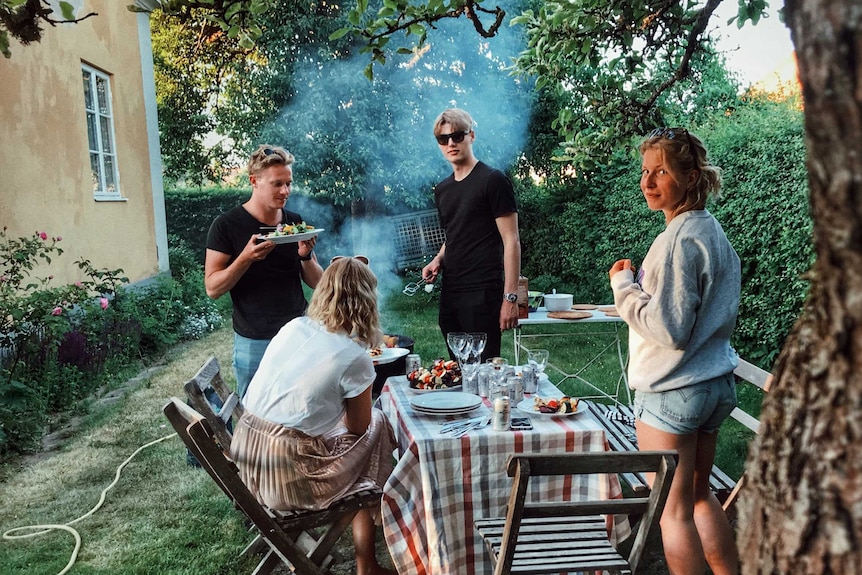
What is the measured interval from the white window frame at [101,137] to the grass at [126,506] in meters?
3.71

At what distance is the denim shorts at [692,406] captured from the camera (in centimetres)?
233

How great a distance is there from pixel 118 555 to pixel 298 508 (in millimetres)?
1341

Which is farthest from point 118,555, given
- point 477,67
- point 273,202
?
point 477,67

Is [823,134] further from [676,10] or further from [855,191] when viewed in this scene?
[676,10]

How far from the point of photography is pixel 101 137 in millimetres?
8711

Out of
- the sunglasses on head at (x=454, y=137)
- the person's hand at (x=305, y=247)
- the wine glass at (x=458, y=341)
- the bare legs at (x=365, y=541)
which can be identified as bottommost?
the bare legs at (x=365, y=541)

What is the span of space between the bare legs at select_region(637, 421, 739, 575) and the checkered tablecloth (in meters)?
0.31

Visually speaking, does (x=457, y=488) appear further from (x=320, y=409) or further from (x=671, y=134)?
(x=671, y=134)

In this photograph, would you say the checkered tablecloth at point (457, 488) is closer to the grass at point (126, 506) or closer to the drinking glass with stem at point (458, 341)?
the drinking glass with stem at point (458, 341)

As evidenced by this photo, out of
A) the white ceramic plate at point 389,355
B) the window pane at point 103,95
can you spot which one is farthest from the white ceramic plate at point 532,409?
the window pane at point 103,95

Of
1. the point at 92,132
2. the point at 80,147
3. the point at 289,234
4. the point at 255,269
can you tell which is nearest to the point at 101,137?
the point at 92,132

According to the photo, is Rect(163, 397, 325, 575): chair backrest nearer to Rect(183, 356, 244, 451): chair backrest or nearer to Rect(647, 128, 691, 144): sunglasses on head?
Result: Rect(183, 356, 244, 451): chair backrest

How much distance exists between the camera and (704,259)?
2.26m

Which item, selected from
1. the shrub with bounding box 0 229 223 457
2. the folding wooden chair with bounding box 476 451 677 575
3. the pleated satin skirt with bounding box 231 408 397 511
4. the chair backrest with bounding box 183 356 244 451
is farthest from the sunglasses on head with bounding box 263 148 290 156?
the shrub with bounding box 0 229 223 457
